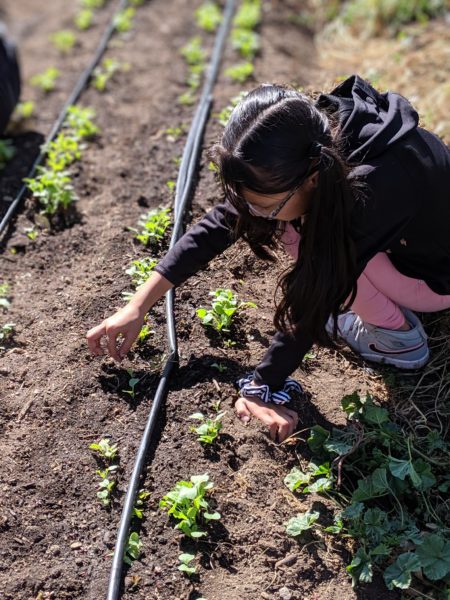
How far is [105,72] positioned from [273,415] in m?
4.03

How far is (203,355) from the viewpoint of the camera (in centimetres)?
313

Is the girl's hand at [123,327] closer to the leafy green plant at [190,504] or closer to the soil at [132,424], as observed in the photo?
the soil at [132,424]

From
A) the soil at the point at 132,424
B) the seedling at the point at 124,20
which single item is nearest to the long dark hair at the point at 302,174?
the soil at the point at 132,424

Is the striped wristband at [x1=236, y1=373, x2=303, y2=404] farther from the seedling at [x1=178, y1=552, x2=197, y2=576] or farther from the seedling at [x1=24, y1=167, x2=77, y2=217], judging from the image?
the seedling at [x1=24, y1=167, x2=77, y2=217]

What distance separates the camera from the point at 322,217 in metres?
2.30

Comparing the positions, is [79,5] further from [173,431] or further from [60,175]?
[173,431]

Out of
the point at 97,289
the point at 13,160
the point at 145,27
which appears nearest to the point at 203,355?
the point at 97,289

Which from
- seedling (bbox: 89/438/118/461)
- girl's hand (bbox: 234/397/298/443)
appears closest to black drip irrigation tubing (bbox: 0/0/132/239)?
seedling (bbox: 89/438/118/461)

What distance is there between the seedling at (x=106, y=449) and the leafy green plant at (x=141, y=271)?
78 centimetres

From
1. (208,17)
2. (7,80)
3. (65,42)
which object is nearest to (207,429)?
(7,80)

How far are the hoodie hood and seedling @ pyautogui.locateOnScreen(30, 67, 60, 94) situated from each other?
385cm

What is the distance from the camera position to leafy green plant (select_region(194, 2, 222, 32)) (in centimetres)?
669

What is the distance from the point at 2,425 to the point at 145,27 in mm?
4987

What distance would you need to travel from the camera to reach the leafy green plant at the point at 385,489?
8.02ft
